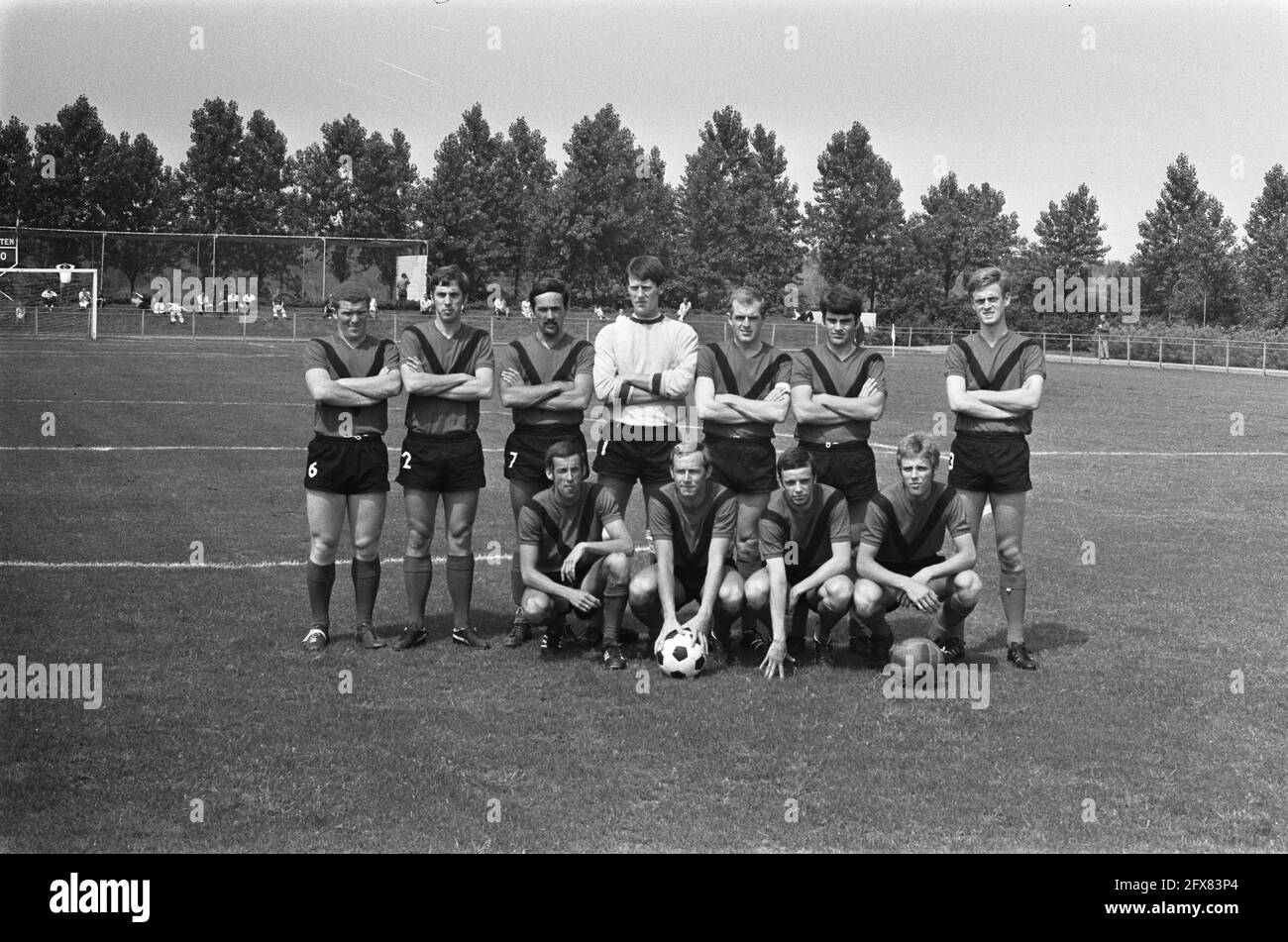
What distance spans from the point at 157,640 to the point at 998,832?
491 centimetres

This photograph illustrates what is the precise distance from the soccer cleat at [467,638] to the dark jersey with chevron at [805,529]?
1757 millimetres

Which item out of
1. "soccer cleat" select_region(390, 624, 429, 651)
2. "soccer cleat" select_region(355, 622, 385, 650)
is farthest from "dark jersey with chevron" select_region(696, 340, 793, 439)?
"soccer cleat" select_region(355, 622, 385, 650)

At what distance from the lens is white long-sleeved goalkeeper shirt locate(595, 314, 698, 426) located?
7.51 meters

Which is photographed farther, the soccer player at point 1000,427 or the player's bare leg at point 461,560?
the player's bare leg at point 461,560

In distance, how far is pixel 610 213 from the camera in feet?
214

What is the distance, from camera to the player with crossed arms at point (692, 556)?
23.2ft

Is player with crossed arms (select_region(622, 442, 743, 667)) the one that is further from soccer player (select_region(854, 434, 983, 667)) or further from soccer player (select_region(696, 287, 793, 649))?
soccer player (select_region(854, 434, 983, 667))

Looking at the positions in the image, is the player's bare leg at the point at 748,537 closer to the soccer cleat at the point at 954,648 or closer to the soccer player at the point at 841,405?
the soccer player at the point at 841,405

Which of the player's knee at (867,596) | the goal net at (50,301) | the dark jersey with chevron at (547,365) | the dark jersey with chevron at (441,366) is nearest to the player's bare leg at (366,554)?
the dark jersey with chevron at (441,366)

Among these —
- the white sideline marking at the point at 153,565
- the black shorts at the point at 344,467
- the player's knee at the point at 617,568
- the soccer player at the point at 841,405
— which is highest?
the soccer player at the point at 841,405

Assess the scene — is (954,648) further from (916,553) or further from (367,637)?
(367,637)

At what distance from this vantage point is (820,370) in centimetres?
746

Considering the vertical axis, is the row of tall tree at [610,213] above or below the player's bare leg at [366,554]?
above

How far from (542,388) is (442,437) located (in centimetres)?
65
